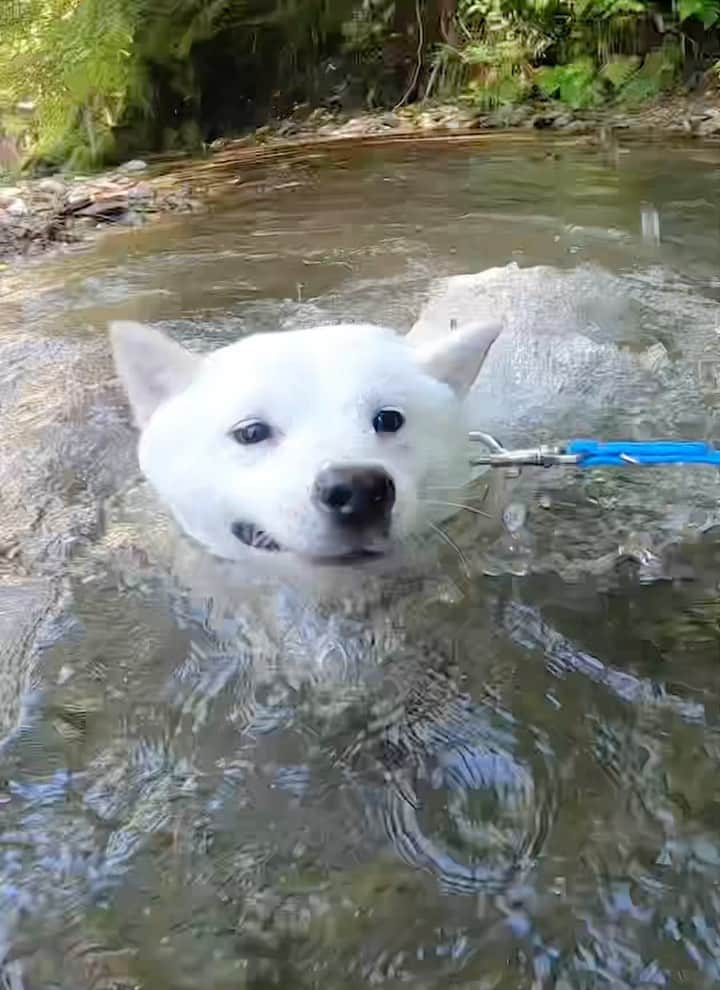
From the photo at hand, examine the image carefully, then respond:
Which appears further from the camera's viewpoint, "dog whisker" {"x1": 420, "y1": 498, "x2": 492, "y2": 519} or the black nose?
"dog whisker" {"x1": 420, "y1": 498, "x2": 492, "y2": 519}

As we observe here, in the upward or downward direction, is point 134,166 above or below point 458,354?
below

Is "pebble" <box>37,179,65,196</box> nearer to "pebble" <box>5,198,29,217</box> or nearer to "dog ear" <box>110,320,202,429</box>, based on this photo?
"pebble" <box>5,198,29,217</box>

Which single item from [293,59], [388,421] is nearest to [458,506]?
[388,421]

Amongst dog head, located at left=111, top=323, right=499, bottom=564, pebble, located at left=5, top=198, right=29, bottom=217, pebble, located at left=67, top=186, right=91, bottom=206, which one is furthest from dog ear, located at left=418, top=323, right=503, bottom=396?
pebble, located at left=67, top=186, right=91, bottom=206

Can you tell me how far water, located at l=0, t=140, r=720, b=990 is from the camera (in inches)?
72.2

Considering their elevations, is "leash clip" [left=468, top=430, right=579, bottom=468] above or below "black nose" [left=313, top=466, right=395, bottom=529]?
below

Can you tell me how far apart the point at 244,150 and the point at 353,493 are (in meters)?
9.23

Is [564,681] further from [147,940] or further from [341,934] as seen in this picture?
[147,940]

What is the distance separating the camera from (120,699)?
2.58 meters

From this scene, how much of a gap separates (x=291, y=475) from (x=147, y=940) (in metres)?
1.02

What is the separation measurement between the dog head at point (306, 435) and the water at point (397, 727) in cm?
30

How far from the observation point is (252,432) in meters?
2.69

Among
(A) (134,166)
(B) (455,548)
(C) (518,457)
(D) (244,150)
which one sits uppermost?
(C) (518,457)

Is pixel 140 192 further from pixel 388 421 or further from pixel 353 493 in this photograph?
pixel 353 493
